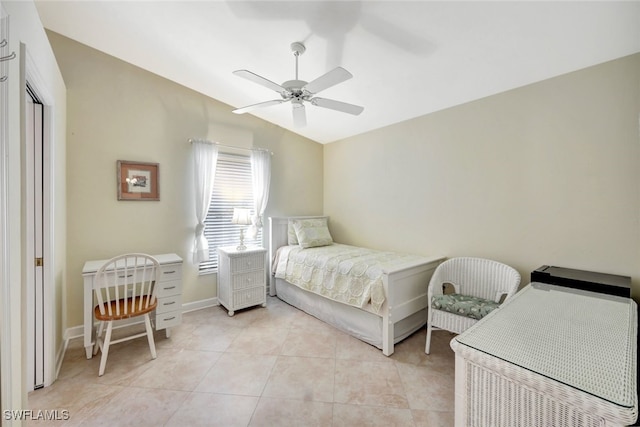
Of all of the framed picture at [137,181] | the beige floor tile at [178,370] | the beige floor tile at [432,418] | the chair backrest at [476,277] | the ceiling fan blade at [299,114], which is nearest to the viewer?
the beige floor tile at [432,418]

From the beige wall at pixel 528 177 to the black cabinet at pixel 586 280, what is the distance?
159 millimetres

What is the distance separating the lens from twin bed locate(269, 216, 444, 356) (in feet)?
7.79

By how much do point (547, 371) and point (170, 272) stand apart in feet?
9.54

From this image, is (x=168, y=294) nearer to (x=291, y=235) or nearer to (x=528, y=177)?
(x=291, y=235)

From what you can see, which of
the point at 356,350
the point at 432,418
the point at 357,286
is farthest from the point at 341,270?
the point at 432,418

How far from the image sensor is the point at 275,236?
385 centimetres

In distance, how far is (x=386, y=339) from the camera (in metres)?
2.34

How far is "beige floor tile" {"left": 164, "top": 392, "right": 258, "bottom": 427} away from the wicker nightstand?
4.53ft

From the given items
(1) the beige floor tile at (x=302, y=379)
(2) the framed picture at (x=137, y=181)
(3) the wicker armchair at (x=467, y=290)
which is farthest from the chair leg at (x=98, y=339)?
(3) the wicker armchair at (x=467, y=290)

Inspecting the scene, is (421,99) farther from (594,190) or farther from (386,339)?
(386,339)

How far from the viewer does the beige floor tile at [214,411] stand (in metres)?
1.61

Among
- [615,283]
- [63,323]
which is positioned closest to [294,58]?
[615,283]

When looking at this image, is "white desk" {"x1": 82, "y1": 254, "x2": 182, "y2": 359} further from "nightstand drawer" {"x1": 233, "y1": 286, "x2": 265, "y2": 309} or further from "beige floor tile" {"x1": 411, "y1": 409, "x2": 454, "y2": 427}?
"beige floor tile" {"x1": 411, "y1": 409, "x2": 454, "y2": 427}

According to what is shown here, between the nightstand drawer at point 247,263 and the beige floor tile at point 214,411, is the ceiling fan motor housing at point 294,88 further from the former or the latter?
the beige floor tile at point 214,411
